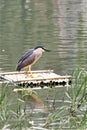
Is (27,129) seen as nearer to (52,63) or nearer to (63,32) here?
(52,63)

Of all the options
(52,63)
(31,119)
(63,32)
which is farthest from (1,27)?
(31,119)

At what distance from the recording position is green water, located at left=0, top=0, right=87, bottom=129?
52.6 feet

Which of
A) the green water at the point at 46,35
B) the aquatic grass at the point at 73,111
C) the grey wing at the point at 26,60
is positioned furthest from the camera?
the green water at the point at 46,35

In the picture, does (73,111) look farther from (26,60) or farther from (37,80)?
(26,60)

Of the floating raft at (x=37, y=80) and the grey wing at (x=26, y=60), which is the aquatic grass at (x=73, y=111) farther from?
the grey wing at (x=26, y=60)

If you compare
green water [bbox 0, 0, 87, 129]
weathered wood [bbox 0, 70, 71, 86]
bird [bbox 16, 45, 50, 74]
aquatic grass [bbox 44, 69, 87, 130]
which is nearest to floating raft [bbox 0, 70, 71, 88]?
Answer: weathered wood [bbox 0, 70, 71, 86]

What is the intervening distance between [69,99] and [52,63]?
4274 mm

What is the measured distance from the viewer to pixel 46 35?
2164 centimetres

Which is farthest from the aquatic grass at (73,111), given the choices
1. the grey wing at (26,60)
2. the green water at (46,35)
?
the grey wing at (26,60)

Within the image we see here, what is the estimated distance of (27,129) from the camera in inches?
370

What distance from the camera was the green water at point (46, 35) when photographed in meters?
16.0

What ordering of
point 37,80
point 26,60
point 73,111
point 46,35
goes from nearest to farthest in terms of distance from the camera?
point 73,111
point 37,80
point 26,60
point 46,35

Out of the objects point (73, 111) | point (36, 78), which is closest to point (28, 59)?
point (36, 78)

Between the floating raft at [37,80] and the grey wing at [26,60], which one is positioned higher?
the grey wing at [26,60]
